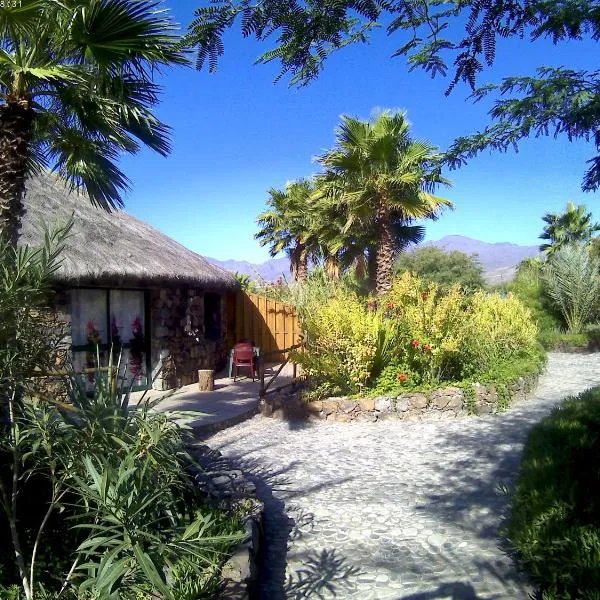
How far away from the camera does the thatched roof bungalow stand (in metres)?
9.39

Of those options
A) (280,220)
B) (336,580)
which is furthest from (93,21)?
(280,220)

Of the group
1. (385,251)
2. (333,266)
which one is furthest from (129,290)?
(333,266)

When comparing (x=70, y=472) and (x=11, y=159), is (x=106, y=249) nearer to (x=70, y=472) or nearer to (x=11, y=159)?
(x=11, y=159)

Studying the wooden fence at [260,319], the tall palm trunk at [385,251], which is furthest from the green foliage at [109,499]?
the wooden fence at [260,319]

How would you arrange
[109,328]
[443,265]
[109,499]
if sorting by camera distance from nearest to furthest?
[109,499], [109,328], [443,265]

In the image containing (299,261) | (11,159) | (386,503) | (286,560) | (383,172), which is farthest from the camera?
(299,261)

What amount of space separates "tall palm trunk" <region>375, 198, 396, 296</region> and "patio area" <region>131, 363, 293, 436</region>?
3.53 m

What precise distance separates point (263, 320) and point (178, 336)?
16.4 ft

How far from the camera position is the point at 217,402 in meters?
9.61

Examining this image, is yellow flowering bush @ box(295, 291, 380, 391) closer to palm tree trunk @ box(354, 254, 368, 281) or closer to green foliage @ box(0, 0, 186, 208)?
green foliage @ box(0, 0, 186, 208)

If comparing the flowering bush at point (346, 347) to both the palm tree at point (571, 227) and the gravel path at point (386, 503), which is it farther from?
the palm tree at point (571, 227)

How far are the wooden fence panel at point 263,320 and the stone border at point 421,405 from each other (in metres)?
7.56

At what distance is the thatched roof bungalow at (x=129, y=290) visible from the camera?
9391mm

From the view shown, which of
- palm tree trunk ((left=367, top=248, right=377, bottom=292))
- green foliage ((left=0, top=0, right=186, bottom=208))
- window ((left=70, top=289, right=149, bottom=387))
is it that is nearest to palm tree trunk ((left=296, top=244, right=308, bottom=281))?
palm tree trunk ((left=367, top=248, right=377, bottom=292))
